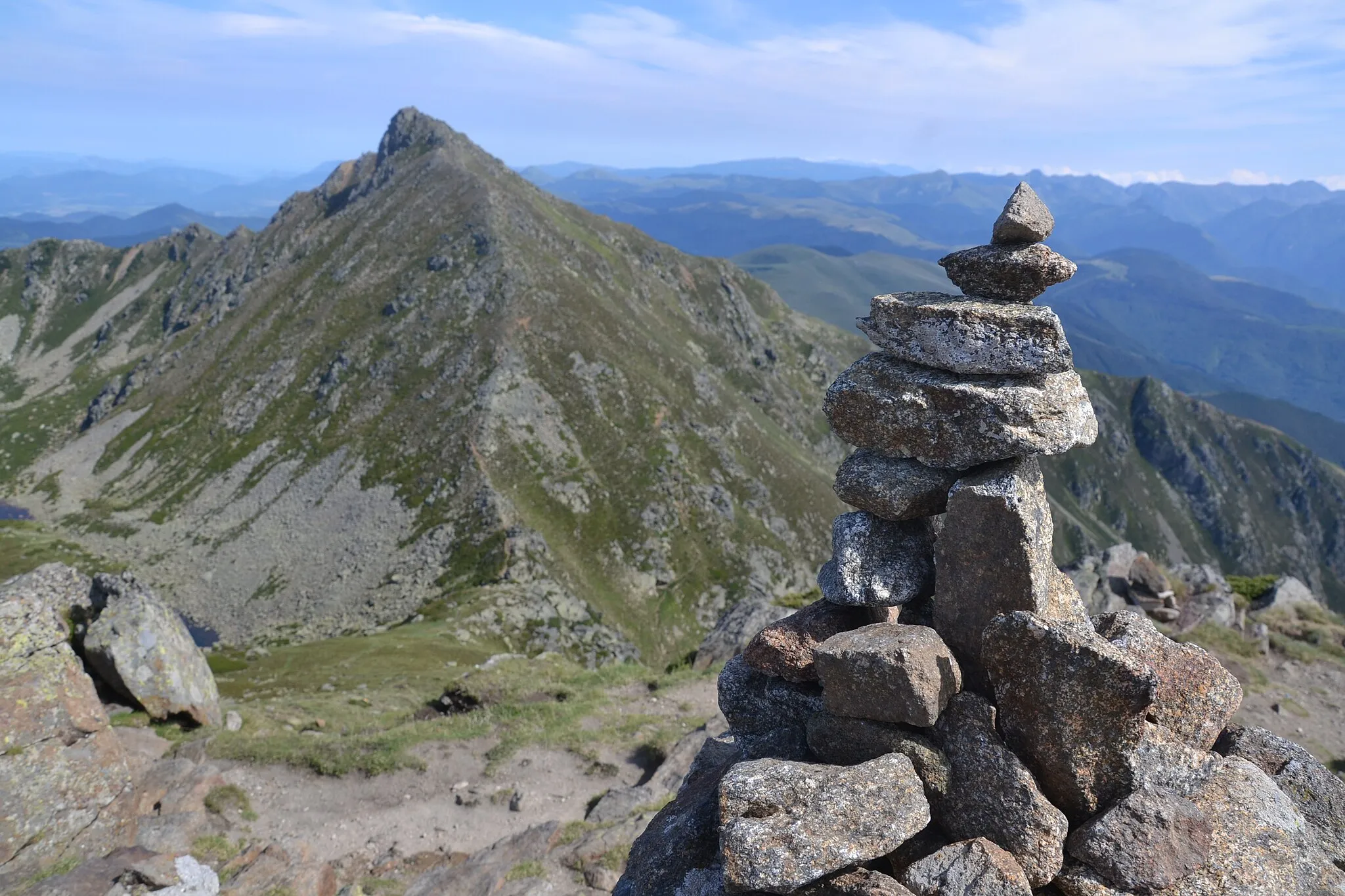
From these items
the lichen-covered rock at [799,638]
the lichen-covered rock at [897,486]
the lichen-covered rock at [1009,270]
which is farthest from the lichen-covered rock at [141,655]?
the lichen-covered rock at [1009,270]

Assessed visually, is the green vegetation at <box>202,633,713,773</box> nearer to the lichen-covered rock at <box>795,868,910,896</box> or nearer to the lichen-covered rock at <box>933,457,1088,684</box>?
the lichen-covered rock at <box>933,457,1088,684</box>

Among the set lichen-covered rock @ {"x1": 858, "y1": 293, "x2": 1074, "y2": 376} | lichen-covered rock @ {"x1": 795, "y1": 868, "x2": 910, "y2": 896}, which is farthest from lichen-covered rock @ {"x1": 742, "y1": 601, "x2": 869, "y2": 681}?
lichen-covered rock @ {"x1": 858, "y1": 293, "x2": 1074, "y2": 376}

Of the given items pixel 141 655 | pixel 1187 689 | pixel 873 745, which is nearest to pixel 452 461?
pixel 141 655

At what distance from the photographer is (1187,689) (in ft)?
42.6

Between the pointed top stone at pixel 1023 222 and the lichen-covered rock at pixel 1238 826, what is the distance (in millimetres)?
9807

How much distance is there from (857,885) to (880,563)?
646 centimetres

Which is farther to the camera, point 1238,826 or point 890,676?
point 890,676

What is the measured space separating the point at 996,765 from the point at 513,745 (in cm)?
2167

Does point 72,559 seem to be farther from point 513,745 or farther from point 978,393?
point 978,393

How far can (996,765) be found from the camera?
11.6m

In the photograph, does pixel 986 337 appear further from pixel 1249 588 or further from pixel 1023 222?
pixel 1249 588

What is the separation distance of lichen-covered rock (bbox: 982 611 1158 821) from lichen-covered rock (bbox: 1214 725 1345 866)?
16.6ft

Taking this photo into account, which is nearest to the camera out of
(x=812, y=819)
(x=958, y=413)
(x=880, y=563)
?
(x=812, y=819)

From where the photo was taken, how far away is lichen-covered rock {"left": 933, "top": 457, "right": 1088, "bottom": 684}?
13422mm
